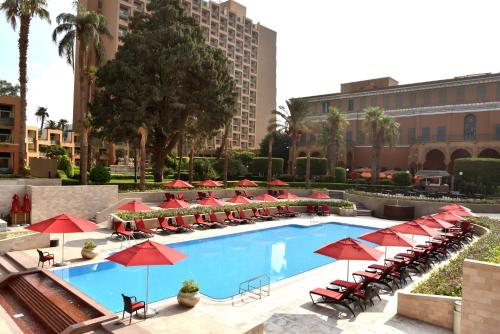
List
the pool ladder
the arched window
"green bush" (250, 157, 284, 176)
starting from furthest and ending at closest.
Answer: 1. "green bush" (250, 157, 284, 176)
2. the arched window
3. the pool ladder

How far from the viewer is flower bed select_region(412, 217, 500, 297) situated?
10968 mm

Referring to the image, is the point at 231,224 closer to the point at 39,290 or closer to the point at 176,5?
the point at 39,290

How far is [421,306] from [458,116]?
53676 mm

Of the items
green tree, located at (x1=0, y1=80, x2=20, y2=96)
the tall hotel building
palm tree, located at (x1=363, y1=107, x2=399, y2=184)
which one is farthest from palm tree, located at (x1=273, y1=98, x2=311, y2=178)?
green tree, located at (x1=0, y1=80, x2=20, y2=96)

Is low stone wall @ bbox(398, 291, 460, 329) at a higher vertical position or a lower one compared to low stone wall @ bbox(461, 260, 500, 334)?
lower

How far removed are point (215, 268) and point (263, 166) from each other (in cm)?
3994

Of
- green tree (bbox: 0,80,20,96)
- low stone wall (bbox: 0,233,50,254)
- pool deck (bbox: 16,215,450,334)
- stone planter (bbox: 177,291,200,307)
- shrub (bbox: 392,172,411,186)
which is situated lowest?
pool deck (bbox: 16,215,450,334)

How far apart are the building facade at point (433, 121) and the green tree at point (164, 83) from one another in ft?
95.8

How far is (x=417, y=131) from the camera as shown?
193 ft

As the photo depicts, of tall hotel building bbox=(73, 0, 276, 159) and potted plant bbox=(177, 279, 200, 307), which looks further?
tall hotel building bbox=(73, 0, 276, 159)

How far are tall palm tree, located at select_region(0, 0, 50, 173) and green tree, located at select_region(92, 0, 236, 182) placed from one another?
5797mm

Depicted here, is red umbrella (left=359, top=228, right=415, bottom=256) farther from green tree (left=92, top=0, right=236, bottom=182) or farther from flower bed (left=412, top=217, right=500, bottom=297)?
green tree (left=92, top=0, right=236, bottom=182)

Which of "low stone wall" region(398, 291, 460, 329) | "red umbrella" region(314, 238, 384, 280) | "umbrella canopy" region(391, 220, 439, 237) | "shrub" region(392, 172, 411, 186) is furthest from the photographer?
"shrub" region(392, 172, 411, 186)

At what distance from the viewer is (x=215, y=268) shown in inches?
652
